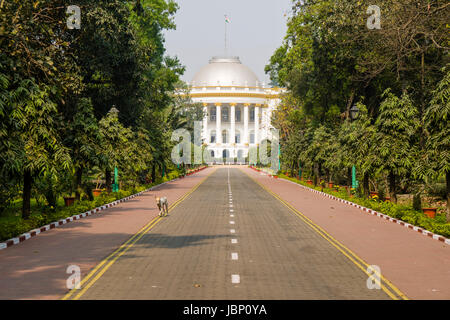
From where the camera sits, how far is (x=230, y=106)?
505ft

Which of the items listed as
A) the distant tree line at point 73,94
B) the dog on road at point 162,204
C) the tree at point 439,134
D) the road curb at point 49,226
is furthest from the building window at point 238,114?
the tree at point 439,134

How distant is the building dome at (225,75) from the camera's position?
151m

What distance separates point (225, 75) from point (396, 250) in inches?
5575

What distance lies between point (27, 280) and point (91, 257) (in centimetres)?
237

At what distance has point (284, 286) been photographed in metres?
8.77

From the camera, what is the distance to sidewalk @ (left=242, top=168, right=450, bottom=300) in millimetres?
9062

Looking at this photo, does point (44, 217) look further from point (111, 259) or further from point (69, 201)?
point (111, 259)

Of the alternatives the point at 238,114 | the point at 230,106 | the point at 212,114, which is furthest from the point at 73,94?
the point at 238,114

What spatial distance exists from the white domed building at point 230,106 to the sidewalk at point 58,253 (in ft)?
406

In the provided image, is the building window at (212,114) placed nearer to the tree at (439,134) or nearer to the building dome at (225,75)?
the building dome at (225,75)

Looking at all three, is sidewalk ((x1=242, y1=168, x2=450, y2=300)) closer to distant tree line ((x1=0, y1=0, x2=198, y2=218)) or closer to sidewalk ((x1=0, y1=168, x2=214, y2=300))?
sidewalk ((x1=0, y1=168, x2=214, y2=300))

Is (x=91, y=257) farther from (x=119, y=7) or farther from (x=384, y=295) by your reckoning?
(x=119, y=7)

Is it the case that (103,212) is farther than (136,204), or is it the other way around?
(136,204)

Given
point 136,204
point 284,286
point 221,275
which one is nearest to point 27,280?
point 221,275
